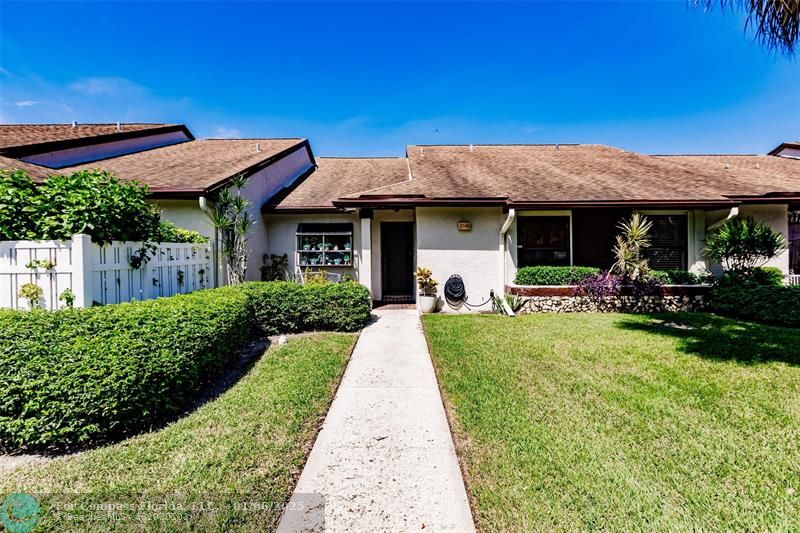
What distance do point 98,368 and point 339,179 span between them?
11.2 m

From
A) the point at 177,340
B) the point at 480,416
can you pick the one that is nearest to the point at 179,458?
the point at 177,340

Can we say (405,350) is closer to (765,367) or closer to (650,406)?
(650,406)

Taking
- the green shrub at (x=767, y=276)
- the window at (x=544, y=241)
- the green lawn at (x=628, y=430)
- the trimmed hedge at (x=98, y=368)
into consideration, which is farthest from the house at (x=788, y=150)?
the trimmed hedge at (x=98, y=368)

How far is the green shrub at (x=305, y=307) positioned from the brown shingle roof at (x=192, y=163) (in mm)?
3185

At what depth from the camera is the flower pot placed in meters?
9.29

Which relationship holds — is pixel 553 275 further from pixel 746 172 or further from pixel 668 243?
pixel 746 172

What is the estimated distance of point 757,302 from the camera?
8.12 meters

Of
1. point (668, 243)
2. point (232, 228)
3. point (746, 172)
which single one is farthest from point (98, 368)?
point (746, 172)

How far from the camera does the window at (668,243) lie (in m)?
10.3

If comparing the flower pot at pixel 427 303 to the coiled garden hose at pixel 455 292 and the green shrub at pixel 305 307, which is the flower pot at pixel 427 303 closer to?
the coiled garden hose at pixel 455 292

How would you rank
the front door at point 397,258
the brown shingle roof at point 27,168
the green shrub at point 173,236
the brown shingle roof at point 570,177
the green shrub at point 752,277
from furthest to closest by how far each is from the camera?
the front door at point 397,258, the brown shingle roof at point 570,177, the green shrub at point 752,277, the brown shingle roof at point 27,168, the green shrub at point 173,236

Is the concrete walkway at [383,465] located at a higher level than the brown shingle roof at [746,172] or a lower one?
lower

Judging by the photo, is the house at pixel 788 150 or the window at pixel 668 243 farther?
the house at pixel 788 150

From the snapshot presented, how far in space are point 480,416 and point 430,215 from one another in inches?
264
